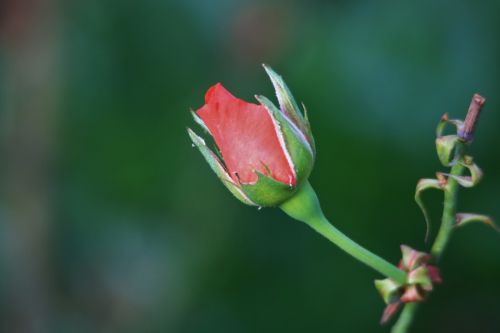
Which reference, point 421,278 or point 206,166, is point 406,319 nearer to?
point 421,278

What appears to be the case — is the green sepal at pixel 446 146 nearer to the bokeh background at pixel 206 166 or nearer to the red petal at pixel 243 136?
the red petal at pixel 243 136

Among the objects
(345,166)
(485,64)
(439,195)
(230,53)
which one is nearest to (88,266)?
(230,53)

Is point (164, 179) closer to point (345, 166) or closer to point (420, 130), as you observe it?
point (345, 166)

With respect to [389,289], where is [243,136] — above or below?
above

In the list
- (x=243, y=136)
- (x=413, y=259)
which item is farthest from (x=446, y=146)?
(x=243, y=136)

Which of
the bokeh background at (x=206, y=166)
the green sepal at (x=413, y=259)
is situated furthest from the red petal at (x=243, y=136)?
the bokeh background at (x=206, y=166)

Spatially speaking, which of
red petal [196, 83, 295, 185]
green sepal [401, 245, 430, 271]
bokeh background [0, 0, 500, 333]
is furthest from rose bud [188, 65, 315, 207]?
bokeh background [0, 0, 500, 333]

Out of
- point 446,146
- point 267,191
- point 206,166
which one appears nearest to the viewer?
point 446,146
